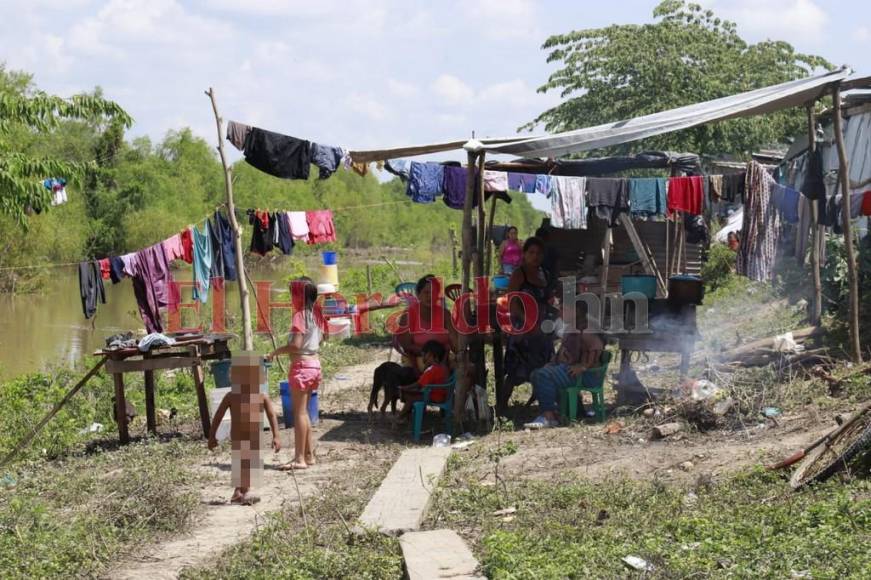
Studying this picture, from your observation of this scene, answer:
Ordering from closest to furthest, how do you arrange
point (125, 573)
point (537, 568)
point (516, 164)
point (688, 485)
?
point (537, 568)
point (125, 573)
point (688, 485)
point (516, 164)

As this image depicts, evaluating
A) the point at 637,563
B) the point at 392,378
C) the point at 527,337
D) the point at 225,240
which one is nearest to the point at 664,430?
the point at 527,337

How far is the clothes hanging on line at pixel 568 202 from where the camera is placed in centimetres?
1046

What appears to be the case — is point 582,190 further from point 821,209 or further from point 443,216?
point 443,216

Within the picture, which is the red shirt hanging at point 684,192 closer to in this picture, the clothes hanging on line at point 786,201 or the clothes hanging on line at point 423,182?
the clothes hanging on line at point 786,201

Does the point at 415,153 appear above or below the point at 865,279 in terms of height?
above

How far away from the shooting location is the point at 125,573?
17.7 feet

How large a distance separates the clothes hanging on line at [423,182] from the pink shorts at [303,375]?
10.4 feet

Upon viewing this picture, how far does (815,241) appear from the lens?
10.2 m

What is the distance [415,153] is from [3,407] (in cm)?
538

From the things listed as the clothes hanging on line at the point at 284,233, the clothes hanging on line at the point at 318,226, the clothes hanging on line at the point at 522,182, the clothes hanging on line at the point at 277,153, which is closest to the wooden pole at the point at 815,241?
the clothes hanging on line at the point at 522,182

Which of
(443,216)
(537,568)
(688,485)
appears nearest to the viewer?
(537,568)

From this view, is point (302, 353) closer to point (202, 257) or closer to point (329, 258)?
point (202, 257)

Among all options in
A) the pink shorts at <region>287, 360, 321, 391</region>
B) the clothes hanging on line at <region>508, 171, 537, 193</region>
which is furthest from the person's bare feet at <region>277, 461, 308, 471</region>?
the clothes hanging on line at <region>508, 171, 537, 193</region>

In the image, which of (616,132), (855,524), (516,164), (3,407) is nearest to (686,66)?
(516,164)
